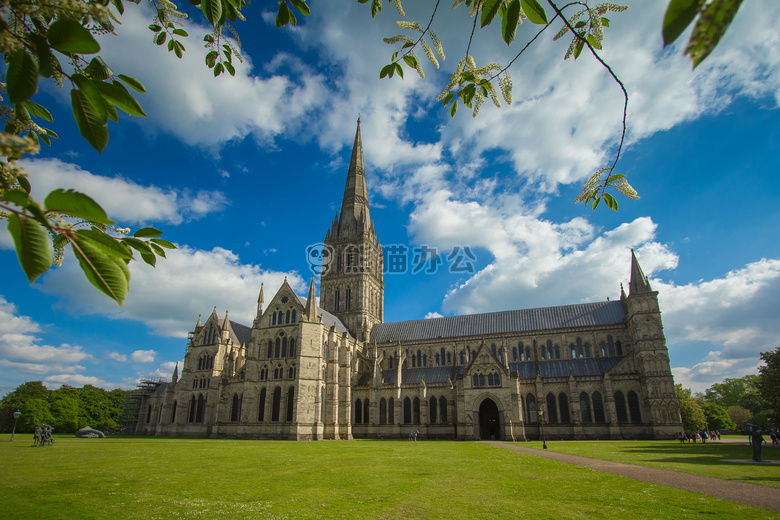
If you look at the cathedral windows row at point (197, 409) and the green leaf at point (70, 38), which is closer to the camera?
the green leaf at point (70, 38)

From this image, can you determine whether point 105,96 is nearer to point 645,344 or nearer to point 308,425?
point 308,425

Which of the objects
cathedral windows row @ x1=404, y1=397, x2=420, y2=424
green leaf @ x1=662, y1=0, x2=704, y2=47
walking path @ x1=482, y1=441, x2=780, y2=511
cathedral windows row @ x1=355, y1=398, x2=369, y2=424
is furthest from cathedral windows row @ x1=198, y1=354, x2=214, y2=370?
green leaf @ x1=662, y1=0, x2=704, y2=47

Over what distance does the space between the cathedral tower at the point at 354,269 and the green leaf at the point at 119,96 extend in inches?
2310

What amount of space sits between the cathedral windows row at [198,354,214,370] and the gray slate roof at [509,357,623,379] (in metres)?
36.1

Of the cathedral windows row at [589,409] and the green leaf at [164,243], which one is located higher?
the green leaf at [164,243]

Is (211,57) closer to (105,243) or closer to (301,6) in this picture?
(301,6)

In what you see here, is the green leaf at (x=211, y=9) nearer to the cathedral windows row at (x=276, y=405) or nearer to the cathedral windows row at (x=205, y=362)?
the cathedral windows row at (x=276, y=405)

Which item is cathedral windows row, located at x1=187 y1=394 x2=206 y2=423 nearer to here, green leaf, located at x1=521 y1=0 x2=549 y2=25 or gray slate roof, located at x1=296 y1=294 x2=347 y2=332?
gray slate roof, located at x1=296 y1=294 x2=347 y2=332

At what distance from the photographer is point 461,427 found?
44.6 meters

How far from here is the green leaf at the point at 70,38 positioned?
1839mm

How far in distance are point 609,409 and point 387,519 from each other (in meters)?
41.5

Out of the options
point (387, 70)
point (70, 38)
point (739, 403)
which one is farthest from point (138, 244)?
point (739, 403)

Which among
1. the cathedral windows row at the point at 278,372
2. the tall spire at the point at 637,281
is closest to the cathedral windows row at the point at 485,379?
the tall spire at the point at 637,281

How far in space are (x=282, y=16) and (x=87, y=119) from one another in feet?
7.94
